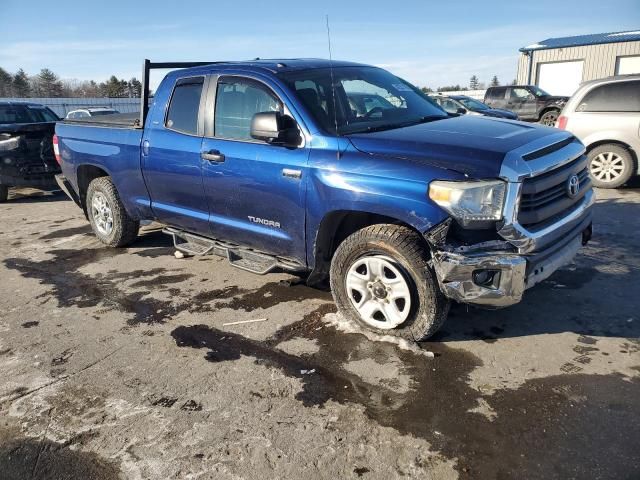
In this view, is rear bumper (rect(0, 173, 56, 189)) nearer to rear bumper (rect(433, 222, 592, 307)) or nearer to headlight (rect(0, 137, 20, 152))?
headlight (rect(0, 137, 20, 152))

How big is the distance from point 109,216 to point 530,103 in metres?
17.3

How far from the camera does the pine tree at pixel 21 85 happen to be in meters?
39.2

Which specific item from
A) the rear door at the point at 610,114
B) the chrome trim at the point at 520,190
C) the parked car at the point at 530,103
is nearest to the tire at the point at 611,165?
the rear door at the point at 610,114

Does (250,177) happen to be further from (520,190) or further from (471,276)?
(520,190)

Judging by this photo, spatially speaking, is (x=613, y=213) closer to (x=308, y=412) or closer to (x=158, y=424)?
(x=308, y=412)

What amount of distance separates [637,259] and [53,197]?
31.8 ft

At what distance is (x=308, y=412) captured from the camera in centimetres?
281

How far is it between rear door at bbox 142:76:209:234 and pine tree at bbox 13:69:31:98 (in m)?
41.2

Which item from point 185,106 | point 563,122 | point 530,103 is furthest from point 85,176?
point 530,103

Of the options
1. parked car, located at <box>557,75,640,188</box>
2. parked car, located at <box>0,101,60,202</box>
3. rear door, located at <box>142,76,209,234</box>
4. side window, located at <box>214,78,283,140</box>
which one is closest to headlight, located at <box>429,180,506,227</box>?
side window, located at <box>214,78,283,140</box>

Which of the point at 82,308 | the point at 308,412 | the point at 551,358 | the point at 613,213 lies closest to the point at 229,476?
the point at 308,412

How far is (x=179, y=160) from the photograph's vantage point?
4.54 metres

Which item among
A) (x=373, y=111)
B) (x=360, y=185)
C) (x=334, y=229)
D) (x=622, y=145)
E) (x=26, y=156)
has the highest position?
(x=373, y=111)

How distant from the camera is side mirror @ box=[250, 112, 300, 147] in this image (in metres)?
3.59
